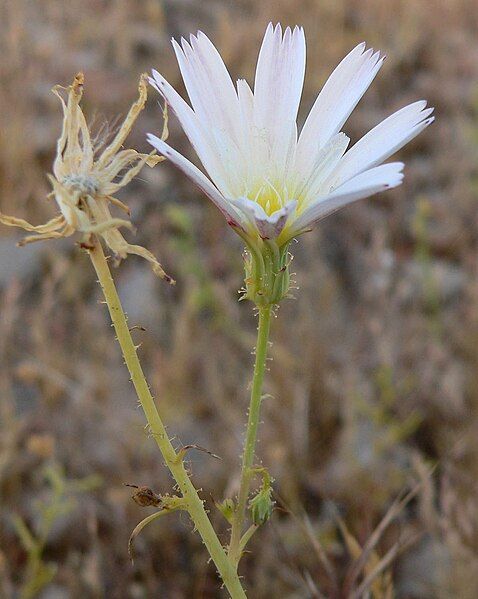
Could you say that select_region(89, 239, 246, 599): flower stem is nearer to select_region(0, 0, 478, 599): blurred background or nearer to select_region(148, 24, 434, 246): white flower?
select_region(148, 24, 434, 246): white flower

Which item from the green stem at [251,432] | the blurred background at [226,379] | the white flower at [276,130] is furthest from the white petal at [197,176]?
the blurred background at [226,379]

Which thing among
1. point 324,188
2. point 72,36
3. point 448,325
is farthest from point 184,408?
point 72,36

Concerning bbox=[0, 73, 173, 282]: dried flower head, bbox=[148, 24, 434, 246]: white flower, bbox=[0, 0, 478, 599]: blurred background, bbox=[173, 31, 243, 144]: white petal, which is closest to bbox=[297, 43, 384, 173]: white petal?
bbox=[148, 24, 434, 246]: white flower

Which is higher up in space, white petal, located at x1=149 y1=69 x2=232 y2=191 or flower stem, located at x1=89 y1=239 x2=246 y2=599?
white petal, located at x1=149 y1=69 x2=232 y2=191

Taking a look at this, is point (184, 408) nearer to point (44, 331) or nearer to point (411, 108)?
point (44, 331)

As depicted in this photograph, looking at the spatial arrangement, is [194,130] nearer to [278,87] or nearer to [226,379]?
[278,87]

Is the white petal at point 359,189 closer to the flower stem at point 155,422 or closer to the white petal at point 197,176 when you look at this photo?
the white petal at point 197,176
